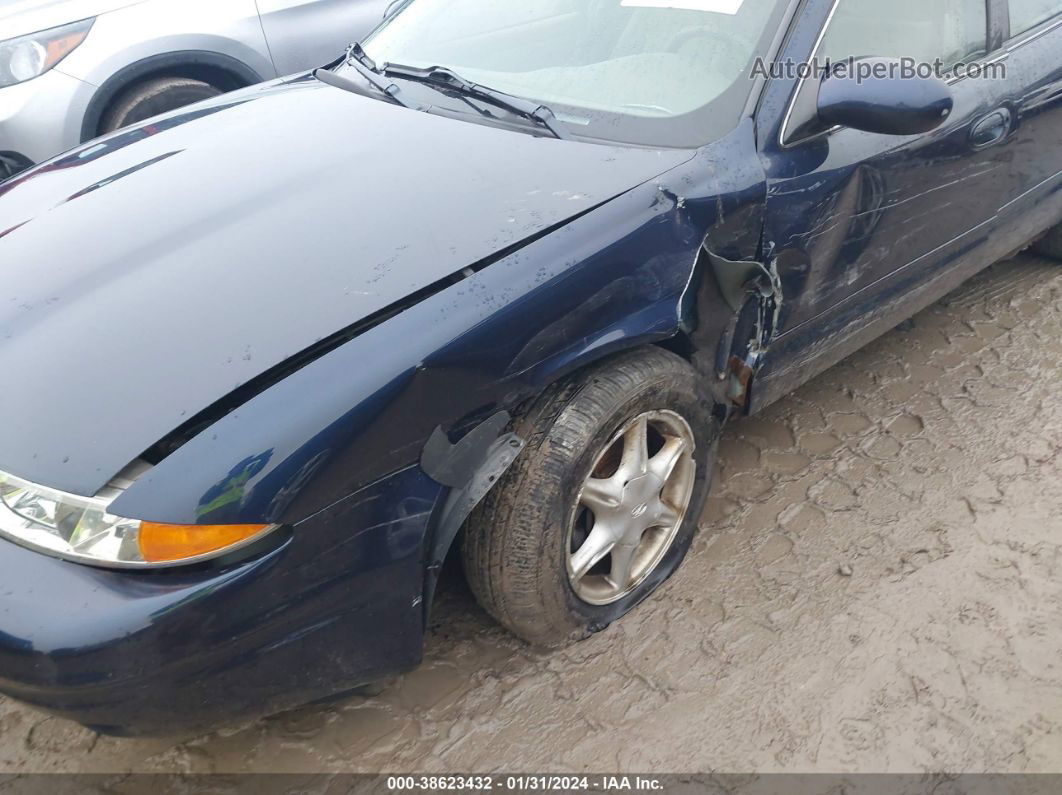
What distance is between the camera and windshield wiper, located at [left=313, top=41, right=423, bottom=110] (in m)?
2.36

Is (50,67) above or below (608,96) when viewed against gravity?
above

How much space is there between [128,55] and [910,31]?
322 cm

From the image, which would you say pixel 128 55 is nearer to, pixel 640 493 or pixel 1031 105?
pixel 640 493

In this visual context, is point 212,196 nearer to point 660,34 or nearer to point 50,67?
point 660,34

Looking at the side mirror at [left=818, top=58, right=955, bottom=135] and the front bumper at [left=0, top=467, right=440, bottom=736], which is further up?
the side mirror at [left=818, top=58, right=955, bottom=135]

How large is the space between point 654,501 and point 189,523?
3.80 ft

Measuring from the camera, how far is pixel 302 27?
4.06m

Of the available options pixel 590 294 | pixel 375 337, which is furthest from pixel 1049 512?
pixel 375 337

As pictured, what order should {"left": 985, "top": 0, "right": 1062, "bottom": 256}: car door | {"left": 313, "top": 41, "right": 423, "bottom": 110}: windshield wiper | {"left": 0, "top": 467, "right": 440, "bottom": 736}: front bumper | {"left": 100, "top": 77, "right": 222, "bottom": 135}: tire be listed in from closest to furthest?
{"left": 0, "top": 467, "right": 440, "bottom": 736}: front bumper → {"left": 313, "top": 41, "right": 423, "bottom": 110}: windshield wiper → {"left": 985, "top": 0, "right": 1062, "bottom": 256}: car door → {"left": 100, "top": 77, "right": 222, "bottom": 135}: tire

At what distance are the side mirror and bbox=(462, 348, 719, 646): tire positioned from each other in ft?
2.31

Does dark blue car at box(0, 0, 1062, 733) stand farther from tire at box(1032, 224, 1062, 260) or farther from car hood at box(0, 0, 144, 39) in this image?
car hood at box(0, 0, 144, 39)

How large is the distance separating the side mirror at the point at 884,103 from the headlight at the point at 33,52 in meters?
3.29

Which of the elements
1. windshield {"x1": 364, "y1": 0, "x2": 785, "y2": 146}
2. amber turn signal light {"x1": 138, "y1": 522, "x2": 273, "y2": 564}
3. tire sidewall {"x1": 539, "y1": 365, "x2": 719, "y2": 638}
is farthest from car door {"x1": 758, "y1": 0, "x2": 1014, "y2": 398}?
amber turn signal light {"x1": 138, "y1": 522, "x2": 273, "y2": 564}

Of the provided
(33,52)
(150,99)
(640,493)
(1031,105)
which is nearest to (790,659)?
(640,493)
